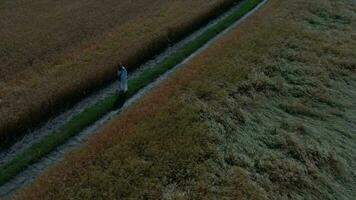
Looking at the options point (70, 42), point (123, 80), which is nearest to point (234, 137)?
point (123, 80)

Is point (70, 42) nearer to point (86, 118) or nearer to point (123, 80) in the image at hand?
point (123, 80)

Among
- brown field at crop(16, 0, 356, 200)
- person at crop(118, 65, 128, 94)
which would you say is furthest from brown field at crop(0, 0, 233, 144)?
brown field at crop(16, 0, 356, 200)

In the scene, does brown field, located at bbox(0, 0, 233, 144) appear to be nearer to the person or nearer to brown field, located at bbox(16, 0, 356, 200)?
the person

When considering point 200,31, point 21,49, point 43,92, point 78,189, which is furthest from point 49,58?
point 78,189

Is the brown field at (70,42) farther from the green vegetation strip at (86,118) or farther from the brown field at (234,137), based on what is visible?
the brown field at (234,137)

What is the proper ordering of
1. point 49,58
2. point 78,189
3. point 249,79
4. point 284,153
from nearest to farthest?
1. point 78,189
2. point 284,153
3. point 249,79
4. point 49,58

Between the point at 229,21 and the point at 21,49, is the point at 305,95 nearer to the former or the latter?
the point at 229,21
